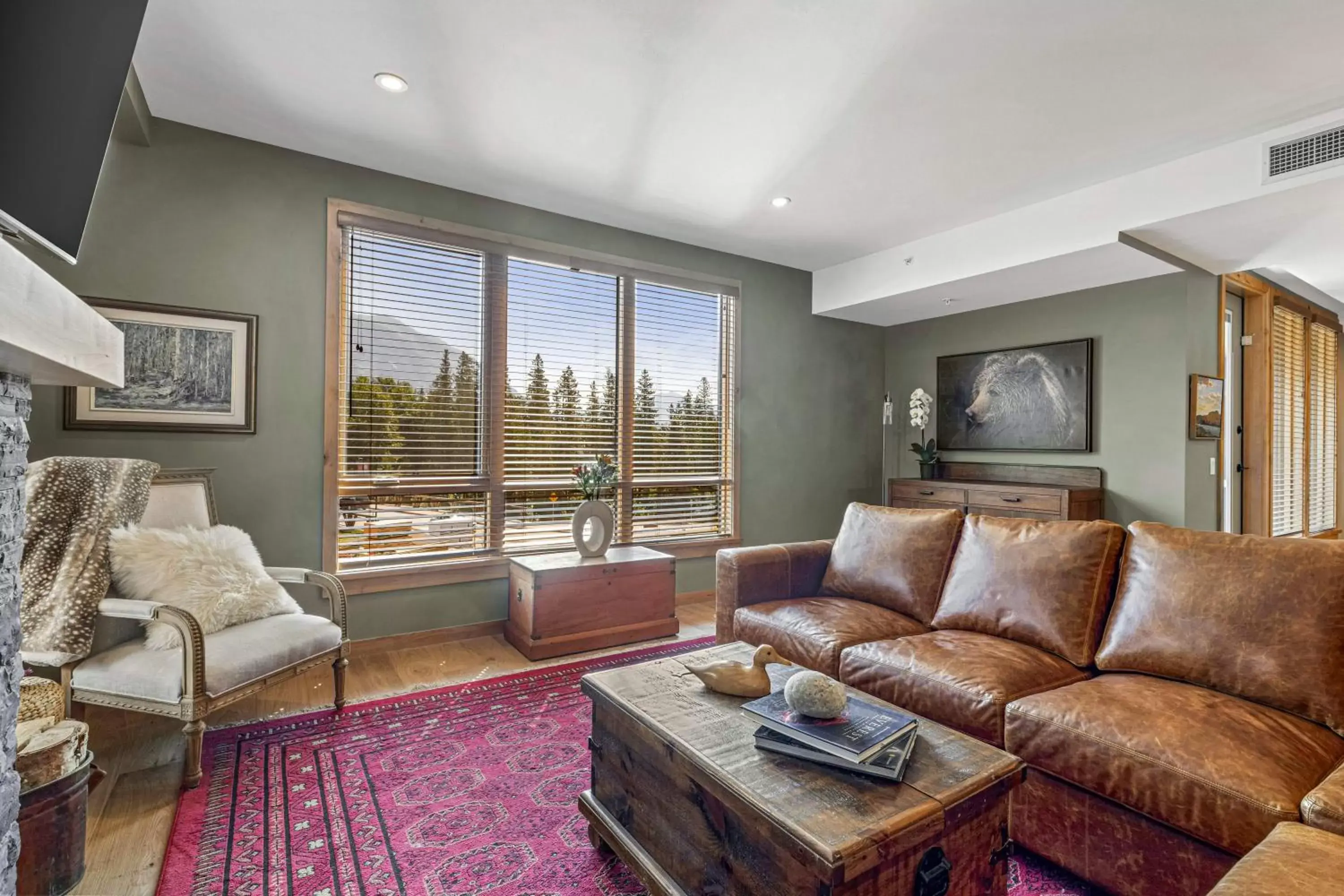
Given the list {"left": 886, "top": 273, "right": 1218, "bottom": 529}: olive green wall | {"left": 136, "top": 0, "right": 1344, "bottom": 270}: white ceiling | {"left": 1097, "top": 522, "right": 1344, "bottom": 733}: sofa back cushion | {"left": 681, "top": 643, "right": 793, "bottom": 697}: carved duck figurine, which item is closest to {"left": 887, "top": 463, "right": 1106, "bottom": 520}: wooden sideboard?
{"left": 886, "top": 273, "right": 1218, "bottom": 529}: olive green wall

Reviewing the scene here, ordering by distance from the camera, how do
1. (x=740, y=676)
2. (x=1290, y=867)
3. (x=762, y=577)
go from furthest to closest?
1. (x=762, y=577)
2. (x=740, y=676)
3. (x=1290, y=867)

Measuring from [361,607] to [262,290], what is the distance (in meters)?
1.69

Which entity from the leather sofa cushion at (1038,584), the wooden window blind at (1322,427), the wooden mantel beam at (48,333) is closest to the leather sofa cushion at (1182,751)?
the leather sofa cushion at (1038,584)

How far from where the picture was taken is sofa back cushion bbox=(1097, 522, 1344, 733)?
5.45 ft

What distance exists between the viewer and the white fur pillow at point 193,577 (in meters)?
2.28

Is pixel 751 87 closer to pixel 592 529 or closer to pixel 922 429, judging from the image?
pixel 592 529

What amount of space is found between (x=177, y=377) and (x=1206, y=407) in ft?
19.3

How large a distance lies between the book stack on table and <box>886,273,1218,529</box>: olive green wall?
3674mm

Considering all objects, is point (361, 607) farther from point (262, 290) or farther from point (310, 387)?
point (262, 290)

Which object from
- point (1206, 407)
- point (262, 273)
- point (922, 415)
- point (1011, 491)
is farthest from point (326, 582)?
point (1206, 407)

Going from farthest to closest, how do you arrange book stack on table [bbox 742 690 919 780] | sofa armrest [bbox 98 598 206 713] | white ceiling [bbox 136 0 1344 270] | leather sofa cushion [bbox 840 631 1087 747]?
white ceiling [bbox 136 0 1344 270] < sofa armrest [bbox 98 598 206 713] < leather sofa cushion [bbox 840 631 1087 747] < book stack on table [bbox 742 690 919 780]

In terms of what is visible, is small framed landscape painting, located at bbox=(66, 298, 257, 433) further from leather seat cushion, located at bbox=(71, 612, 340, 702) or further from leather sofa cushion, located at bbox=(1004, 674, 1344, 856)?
leather sofa cushion, located at bbox=(1004, 674, 1344, 856)

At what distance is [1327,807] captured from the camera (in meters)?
1.24

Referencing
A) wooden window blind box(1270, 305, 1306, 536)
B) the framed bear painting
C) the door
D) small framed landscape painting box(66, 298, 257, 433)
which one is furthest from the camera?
wooden window blind box(1270, 305, 1306, 536)
